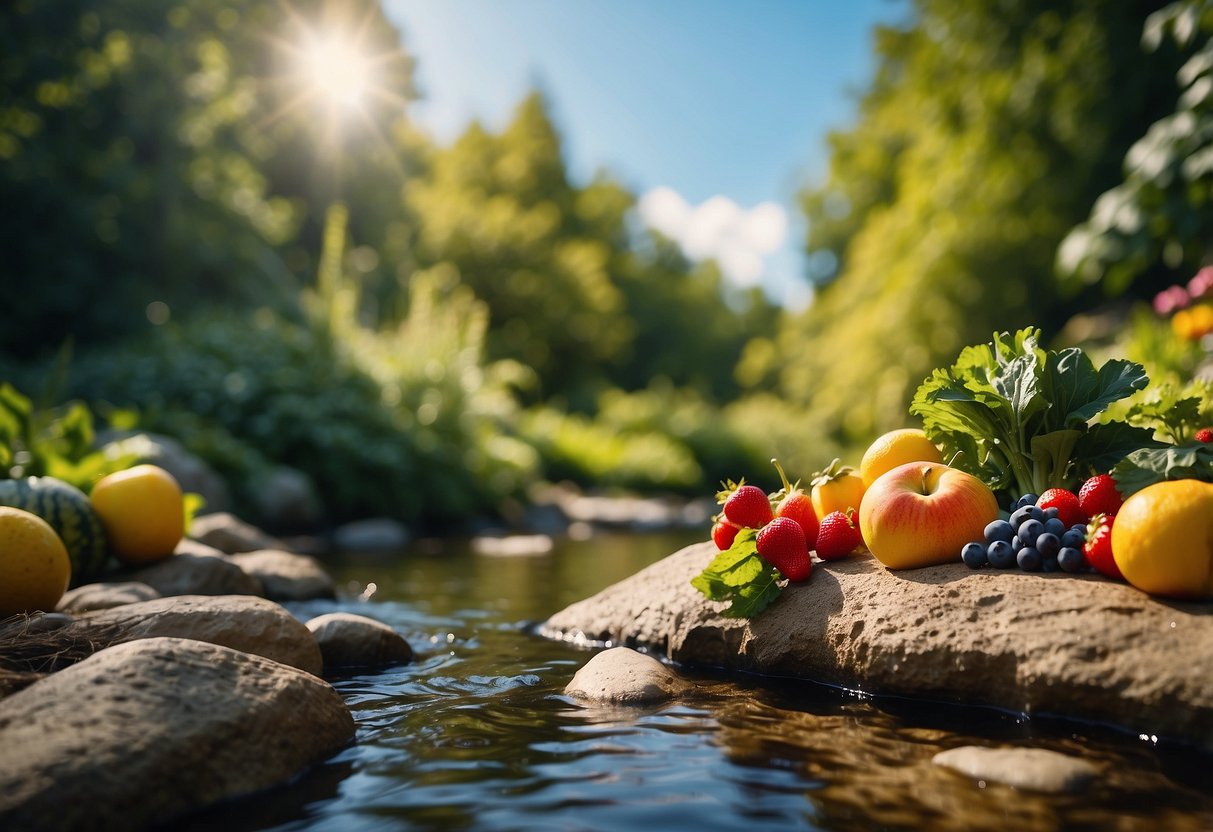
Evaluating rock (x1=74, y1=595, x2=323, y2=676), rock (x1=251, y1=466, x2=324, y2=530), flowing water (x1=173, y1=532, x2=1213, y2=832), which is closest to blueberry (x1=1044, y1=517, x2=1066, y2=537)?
flowing water (x1=173, y1=532, x2=1213, y2=832)

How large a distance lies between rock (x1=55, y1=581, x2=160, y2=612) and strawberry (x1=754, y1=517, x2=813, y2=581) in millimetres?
3288

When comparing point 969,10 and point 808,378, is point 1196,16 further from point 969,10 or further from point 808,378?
point 808,378

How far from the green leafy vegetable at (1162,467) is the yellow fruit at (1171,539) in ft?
0.61

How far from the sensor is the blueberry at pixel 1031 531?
3.74 m

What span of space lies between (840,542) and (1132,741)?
4.99ft

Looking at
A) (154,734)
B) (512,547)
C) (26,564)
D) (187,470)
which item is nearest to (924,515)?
(154,734)

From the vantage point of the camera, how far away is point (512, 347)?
3153 centimetres

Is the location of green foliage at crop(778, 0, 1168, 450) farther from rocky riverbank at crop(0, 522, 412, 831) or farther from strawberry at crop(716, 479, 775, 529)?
rocky riverbank at crop(0, 522, 412, 831)

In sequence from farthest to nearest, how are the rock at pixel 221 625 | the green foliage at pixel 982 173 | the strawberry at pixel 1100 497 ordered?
1. the green foliage at pixel 982 173
2. the rock at pixel 221 625
3. the strawberry at pixel 1100 497

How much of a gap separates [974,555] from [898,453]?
82cm

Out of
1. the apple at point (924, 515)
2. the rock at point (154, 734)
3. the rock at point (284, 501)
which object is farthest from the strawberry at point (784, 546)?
the rock at point (284, 501)

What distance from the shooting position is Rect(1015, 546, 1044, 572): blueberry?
3713mm

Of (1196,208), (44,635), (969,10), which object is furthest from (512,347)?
(44,635)

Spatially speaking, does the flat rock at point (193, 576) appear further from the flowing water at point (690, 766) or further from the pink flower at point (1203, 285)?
the pink flower at point (1203, 285)
